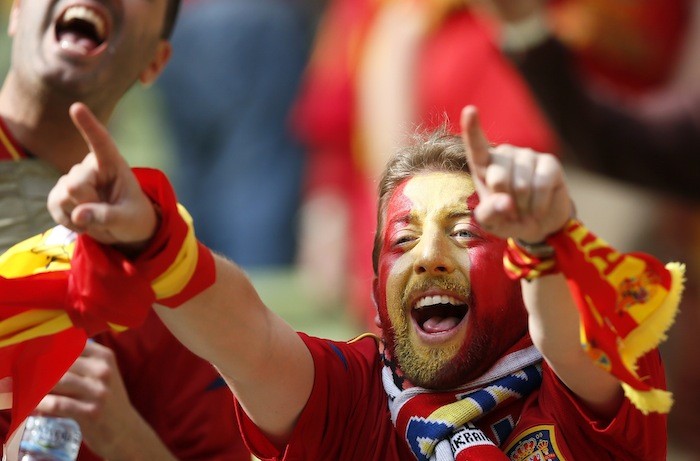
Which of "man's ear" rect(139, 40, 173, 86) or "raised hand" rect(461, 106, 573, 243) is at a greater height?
"raised hand" rect(461, 106, 573, 243)

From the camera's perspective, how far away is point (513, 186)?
6.36ft

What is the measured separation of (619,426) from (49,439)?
1016mm

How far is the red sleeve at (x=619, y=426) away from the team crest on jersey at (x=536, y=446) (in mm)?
23

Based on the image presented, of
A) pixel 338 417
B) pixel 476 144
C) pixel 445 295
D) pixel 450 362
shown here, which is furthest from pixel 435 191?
pixel 476 144

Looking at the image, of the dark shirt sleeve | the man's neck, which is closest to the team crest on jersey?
the man's neck

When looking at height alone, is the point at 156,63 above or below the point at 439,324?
above

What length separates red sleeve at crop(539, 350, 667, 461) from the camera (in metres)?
2.20

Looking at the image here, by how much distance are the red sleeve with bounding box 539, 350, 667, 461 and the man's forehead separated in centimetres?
33

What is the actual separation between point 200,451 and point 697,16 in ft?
8.34

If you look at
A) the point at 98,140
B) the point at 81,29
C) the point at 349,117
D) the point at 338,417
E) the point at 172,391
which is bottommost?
the point at 349,117

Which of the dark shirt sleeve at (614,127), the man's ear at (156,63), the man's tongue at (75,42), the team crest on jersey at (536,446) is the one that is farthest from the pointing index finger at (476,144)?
the dark shirt sleeve at (614,127)

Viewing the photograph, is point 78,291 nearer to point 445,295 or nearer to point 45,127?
point 445,295

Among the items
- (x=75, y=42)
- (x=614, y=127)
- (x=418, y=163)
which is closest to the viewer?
(x=418, y=163)

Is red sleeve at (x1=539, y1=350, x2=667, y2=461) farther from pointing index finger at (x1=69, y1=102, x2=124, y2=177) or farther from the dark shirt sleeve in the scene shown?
the dark shirt sleeve
